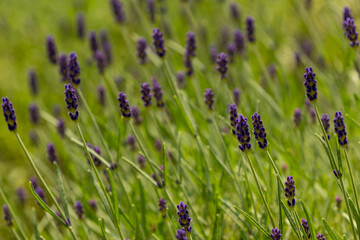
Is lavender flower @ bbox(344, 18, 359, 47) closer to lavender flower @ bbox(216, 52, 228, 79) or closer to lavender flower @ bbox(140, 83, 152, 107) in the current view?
lavender flower @ bbox(216, 52, 228, 79)

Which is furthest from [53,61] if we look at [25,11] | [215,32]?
[25,11]

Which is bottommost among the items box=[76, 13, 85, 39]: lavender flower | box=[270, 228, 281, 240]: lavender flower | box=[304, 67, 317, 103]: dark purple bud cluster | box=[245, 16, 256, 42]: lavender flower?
box=[270, 228, 281, 240]: lavender flower

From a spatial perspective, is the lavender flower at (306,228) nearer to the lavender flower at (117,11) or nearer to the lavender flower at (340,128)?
the lavender flower at (340,128)

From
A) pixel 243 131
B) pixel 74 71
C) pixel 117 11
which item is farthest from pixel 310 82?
pixel 117 11

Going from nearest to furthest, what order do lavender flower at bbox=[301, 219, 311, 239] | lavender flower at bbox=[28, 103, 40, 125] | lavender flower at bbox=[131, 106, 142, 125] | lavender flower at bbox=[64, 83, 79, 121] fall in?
lavender flower at bbox=[301, 219, 311, 239], lavender flower at bbox=[64, 83, 79, 121], lavender flower at bbox=[131, 106, 142, 125], lavender flower at bbox=[28, 103, 40, 125]

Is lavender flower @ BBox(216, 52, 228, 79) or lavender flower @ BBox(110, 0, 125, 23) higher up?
lavender flower @ BBox(110, 0, 125, 23)

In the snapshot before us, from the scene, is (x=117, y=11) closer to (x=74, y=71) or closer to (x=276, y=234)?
(x=74, y=71)

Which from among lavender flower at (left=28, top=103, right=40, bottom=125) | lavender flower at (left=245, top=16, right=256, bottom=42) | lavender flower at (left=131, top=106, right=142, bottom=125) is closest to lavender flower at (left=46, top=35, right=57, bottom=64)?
lavender flower at (left=28, top=103, right=40, bottom=125)
